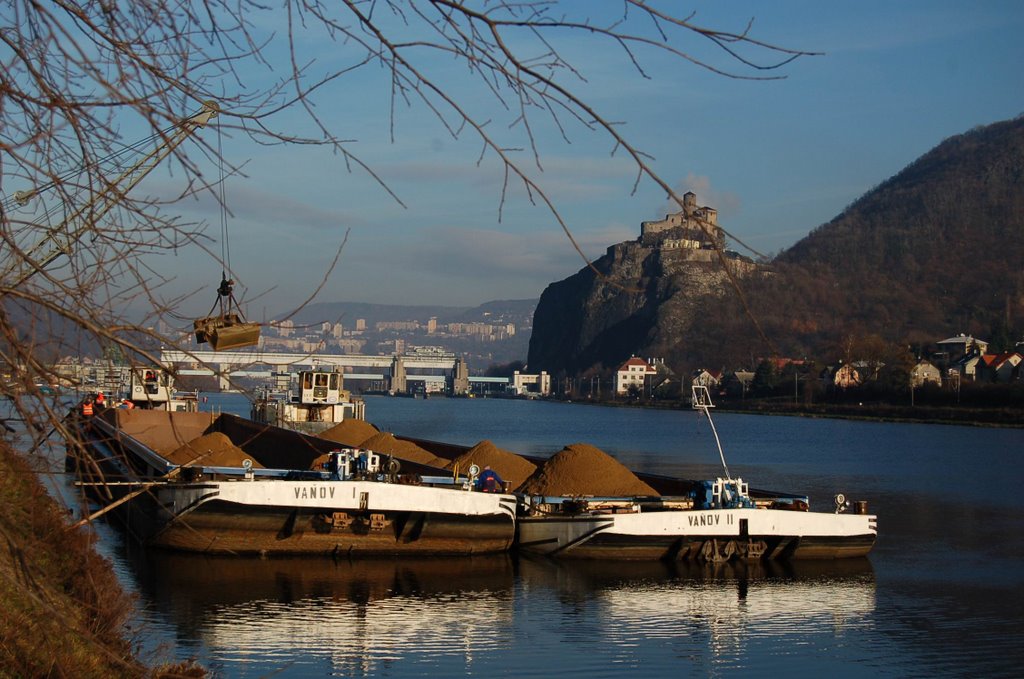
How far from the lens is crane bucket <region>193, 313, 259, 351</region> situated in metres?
4.83

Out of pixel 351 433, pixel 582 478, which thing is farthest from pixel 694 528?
pixel 351 433

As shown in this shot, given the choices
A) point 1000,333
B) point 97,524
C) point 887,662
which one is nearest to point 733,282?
point 887,662

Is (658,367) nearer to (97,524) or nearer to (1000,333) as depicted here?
(1000,333)

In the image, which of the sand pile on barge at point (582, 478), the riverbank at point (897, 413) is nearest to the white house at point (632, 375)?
the riverbank at point (897, 413)

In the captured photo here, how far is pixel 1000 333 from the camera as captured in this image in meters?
125

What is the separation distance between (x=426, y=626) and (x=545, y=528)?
5.26 m

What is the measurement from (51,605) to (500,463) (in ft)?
76.6

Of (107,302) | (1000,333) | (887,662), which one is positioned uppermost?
(1000,333)

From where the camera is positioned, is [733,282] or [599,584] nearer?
[733,282]

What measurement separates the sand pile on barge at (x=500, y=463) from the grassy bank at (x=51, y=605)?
12.9 m

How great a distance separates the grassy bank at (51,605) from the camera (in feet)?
11.0

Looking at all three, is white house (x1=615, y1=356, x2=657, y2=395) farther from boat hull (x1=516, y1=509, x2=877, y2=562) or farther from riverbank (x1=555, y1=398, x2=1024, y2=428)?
boat hull (x1=516, y1=509, x2=877, y2=562)

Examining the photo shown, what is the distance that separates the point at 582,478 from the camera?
2312cm

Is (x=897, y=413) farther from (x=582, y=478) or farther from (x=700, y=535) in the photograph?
(x=700, y=535)
